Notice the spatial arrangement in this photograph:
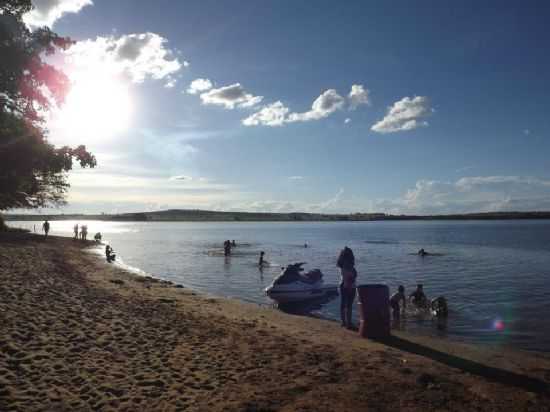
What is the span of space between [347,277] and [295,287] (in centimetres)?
889

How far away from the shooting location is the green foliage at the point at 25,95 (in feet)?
56.7

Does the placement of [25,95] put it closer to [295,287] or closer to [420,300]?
[295,287]

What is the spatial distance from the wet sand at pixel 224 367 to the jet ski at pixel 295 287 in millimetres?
8256

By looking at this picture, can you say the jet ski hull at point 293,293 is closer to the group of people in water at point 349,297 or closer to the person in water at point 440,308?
the group of people in water at point 349,297

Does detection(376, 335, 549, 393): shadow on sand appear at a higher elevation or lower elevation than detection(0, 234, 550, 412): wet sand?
lower

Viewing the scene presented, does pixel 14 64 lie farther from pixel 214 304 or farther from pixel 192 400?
pixel 192 400

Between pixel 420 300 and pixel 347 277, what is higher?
pixel 347 277

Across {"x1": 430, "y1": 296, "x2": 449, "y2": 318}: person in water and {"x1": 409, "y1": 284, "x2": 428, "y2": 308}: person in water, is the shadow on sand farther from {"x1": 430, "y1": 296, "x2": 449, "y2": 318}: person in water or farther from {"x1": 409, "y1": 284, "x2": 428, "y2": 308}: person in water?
{"x1": 409, "y1": 284, "x2": 428, "y2": 308}: person in water

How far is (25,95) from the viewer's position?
18484mm

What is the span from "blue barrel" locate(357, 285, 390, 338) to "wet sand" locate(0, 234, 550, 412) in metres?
0.52

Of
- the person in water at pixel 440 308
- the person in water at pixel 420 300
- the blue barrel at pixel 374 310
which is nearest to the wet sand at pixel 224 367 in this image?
the blue barrel at pixel 374 310

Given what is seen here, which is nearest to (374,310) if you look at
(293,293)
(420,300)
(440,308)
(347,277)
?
(347,277)

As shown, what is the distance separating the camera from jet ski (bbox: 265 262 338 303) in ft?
71.7

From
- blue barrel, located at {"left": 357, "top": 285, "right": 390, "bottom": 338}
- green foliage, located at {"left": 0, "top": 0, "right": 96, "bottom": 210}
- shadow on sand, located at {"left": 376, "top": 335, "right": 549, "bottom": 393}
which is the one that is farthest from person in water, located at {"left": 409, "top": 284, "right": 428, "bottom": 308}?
green foliage, located at {"left": 0, "top": 0, "right": 96, "bottom": 210}
